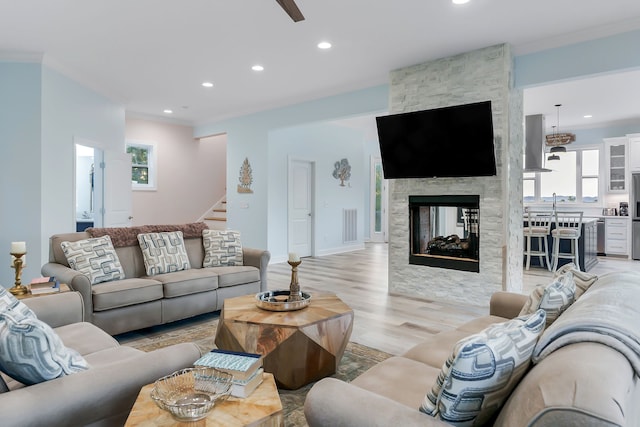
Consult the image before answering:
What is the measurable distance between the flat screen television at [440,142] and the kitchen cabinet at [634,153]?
5899 millimetres

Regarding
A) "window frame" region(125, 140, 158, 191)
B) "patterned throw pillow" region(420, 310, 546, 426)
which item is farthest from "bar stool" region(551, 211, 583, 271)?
"window frame" region(125, 140, 158, 191)

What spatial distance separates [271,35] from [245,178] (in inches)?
151

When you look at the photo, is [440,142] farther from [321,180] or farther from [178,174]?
[178,174]

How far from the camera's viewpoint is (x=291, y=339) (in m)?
2.37

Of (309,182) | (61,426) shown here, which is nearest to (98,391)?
(61,426)

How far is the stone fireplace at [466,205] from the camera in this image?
4.29 meters

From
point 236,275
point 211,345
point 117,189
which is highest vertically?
point 117,189

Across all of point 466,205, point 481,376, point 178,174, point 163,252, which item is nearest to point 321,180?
point 178,174

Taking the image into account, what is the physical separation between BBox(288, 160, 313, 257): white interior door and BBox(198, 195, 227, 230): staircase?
1752 mm

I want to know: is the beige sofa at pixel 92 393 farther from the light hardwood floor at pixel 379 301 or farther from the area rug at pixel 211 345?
the light hardwood floor at pixel 379 301

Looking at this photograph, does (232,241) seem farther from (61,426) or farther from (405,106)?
(61,426)

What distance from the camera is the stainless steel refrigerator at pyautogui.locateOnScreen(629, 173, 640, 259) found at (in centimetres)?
787

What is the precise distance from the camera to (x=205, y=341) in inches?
129

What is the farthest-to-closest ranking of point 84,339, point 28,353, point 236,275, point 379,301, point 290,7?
point 379,301
point 236,275
point 290,7
point 84,339
point 28,353
